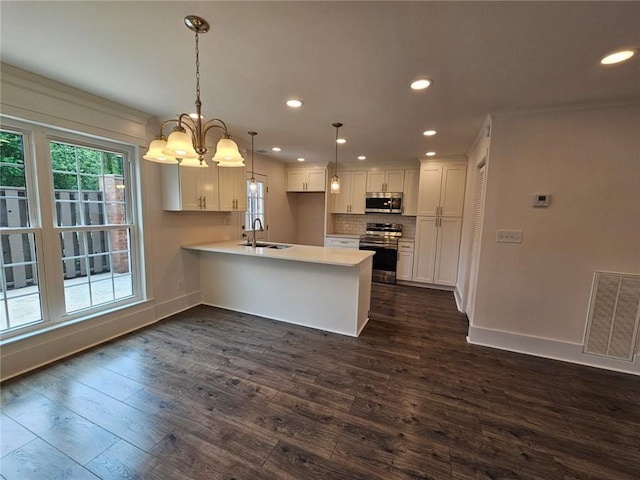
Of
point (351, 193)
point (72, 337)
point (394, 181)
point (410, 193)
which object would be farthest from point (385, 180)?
point (72, 337)

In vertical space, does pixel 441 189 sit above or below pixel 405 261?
above

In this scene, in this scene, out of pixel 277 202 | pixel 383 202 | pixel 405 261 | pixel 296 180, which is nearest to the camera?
pixel 405 261

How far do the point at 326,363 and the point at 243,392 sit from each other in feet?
2.56

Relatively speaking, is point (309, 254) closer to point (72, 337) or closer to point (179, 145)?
point (179, 145)

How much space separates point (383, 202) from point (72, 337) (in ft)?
16.4

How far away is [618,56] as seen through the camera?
66.2 inches

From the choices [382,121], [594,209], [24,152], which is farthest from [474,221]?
[24,152]

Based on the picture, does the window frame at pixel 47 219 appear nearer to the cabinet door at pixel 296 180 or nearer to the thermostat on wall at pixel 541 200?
the cabinet door at pixel 296 180

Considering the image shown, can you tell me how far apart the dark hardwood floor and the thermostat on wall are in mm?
1532

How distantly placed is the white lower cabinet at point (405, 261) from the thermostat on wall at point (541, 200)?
2634 millimetres

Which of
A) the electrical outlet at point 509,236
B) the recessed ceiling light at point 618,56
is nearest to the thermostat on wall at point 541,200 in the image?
the electrical outlet at point 509,236

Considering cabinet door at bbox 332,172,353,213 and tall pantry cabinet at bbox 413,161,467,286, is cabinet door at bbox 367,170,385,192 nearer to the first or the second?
cabinet door at bbox 332,172,353,213

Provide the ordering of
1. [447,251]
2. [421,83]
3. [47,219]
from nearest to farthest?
[421,83], [47,219], [447,251]

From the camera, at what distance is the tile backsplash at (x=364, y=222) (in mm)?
5562
